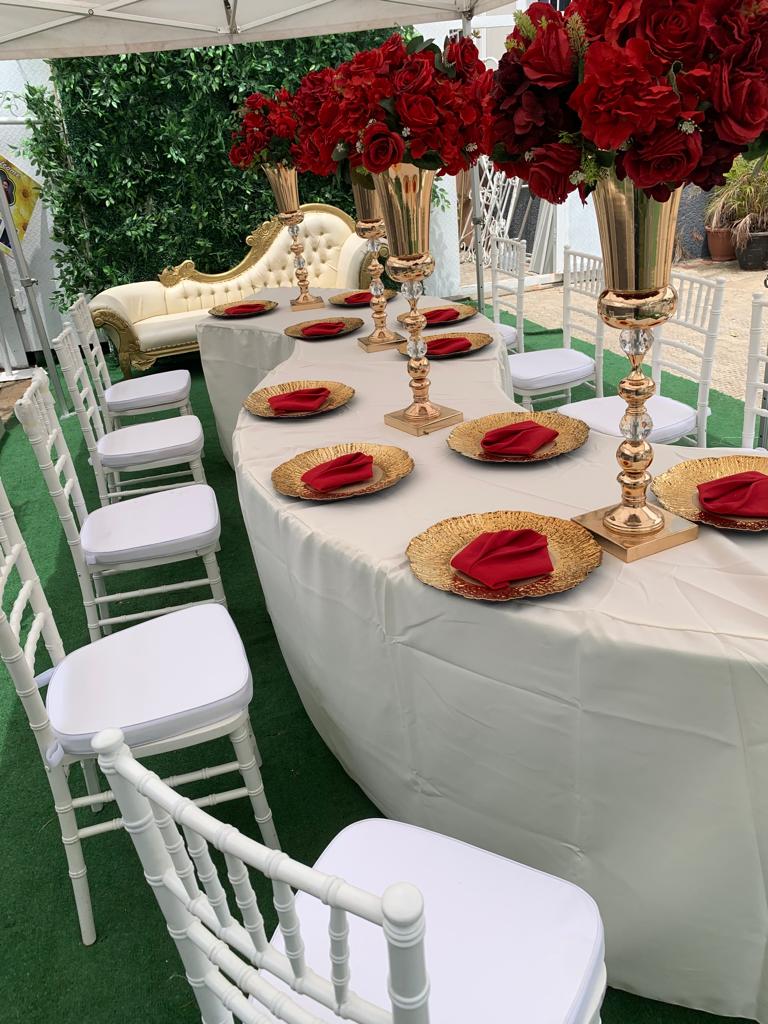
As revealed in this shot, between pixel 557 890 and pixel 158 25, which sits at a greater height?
pixel 158 25

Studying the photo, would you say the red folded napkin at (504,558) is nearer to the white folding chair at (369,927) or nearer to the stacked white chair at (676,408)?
the white folding chair at (369,927)

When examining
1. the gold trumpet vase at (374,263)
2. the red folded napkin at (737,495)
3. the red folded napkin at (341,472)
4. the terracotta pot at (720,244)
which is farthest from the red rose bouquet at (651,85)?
the terracotta pot at (720,244)

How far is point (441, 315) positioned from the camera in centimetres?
310

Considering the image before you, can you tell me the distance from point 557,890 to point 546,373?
271 cm

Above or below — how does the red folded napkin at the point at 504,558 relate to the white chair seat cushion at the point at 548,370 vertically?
above

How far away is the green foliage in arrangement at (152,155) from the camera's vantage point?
619 centimetres

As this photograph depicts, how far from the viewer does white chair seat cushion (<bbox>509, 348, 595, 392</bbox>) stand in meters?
3.50

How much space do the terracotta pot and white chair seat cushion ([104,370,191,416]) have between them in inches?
256

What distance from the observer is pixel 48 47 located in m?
4.33

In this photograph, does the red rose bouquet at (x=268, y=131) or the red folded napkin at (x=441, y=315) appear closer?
the red folded napkin at (x=441, y=315)

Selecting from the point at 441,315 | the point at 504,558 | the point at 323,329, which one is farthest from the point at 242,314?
the point at 504,558

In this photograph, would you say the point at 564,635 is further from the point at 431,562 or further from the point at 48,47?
the point at 48,47

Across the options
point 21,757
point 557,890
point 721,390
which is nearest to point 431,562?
point 557,890

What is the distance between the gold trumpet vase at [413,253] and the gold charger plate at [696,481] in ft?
2.26
